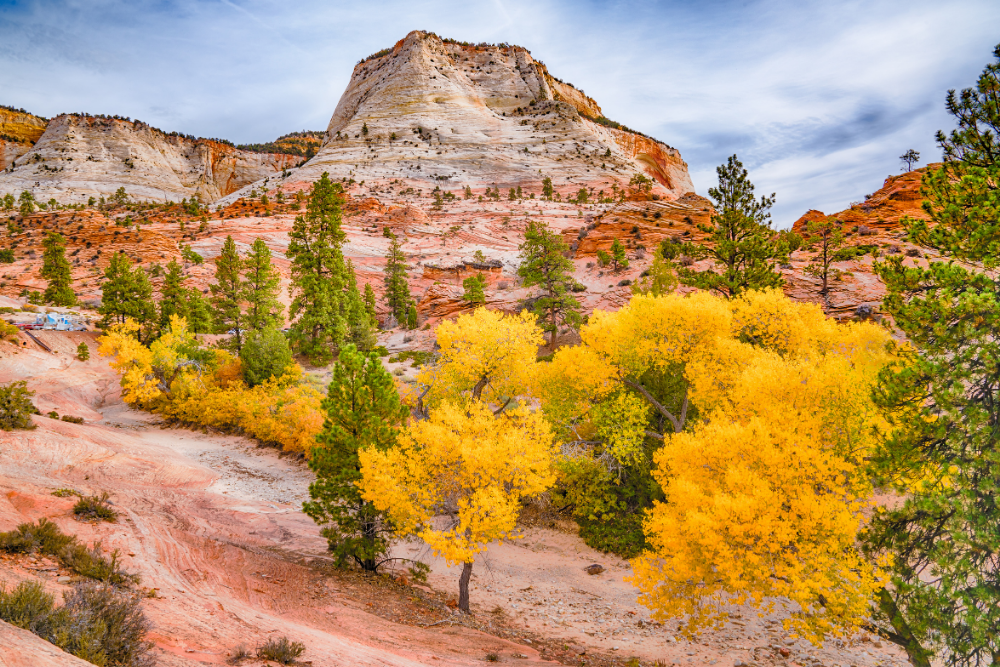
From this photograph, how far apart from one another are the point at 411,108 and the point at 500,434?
121 meters

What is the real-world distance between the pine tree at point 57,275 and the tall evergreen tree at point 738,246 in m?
67.4

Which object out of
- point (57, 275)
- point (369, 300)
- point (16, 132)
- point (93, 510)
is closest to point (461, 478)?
point (93, 510)

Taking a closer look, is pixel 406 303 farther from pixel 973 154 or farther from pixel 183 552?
pixel 973 154

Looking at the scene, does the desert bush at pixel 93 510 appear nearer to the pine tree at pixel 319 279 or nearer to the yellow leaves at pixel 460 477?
the yellow leaves at pixel 460 477

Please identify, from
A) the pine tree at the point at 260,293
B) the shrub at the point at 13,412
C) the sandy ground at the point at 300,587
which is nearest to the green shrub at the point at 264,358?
the pine tree at the point at 260,293

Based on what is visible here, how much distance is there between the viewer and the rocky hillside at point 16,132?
117m

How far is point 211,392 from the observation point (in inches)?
1453

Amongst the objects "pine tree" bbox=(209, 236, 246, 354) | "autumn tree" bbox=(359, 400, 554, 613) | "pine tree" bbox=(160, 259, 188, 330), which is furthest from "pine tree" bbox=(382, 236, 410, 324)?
"autumn tree" bbox=(359, 400, 554, 613)

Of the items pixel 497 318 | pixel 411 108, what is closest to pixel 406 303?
pixel 497 318

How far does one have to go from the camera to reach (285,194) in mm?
91938

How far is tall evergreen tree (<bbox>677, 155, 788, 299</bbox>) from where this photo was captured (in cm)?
2795

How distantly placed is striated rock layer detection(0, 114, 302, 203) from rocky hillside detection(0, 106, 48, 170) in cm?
99

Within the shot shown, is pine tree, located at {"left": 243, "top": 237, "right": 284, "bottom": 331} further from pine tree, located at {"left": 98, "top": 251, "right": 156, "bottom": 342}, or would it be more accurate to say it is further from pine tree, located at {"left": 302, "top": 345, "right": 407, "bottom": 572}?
pine tree, located at {"left": 302, "top": 345, "right": 407, "bottom": 572}

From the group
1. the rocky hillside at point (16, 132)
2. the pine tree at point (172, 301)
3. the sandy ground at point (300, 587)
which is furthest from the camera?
the rocky hillside at point (16, 132)
